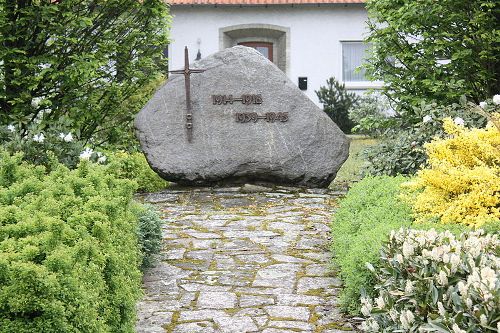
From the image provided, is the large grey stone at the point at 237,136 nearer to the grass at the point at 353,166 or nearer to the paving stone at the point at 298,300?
the grass at the point at 353,166

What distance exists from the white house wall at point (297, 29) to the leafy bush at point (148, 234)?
50.9ft

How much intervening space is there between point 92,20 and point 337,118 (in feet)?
38.1

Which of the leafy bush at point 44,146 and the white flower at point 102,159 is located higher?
the leafy bush at point 44,146

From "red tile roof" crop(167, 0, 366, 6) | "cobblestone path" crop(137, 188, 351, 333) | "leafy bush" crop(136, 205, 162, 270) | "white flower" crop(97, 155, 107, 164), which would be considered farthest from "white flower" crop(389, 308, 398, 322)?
"red tile roof" crop(167, 0, 366, 6)

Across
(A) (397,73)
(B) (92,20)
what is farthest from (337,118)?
(B) (92,20)

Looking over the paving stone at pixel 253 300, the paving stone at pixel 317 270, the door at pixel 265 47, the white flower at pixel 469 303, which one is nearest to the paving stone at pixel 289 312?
the paving stone at pixel 253 300

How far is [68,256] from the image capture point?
3316 millimetres

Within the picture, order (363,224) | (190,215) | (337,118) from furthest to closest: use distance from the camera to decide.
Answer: (337,118), (190,215), (363,224)

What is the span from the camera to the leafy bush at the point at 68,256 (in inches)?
121

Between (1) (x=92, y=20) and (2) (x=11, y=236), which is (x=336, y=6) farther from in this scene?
(2) (x=11, y=236)

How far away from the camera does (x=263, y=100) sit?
36.7ft

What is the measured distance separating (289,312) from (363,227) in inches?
42.9

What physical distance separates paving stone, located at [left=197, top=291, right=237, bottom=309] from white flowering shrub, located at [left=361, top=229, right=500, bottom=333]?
4.05 feet

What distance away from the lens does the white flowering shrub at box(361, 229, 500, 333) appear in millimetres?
3525
